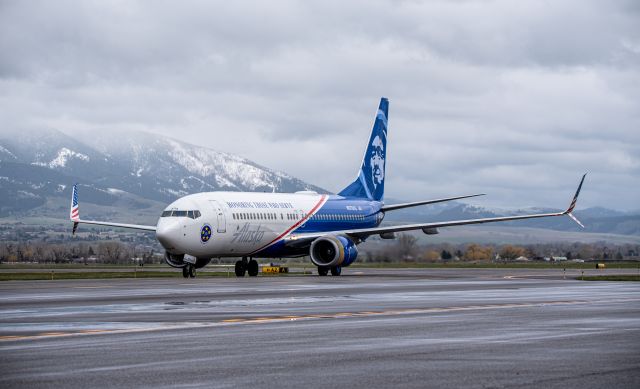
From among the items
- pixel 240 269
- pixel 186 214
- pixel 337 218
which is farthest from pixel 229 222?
pixel 337 218

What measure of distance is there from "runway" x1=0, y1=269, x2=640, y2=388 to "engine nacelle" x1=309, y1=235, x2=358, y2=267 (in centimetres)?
2481

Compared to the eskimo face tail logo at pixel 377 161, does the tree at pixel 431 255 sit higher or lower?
lower

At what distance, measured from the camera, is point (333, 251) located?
57656 mm

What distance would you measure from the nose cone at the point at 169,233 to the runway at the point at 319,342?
2065cm

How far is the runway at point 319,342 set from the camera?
13.9 meters

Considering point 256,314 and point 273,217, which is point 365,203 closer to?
point 273,217

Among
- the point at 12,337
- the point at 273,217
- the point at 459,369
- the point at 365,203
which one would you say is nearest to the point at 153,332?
the point at 12,337

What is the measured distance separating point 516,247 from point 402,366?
10499 centimetres

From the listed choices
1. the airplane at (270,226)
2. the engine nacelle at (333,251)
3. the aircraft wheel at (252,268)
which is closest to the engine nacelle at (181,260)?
the airplane at (270,226)

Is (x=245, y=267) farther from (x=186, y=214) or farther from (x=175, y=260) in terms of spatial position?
(x=186, y=214)

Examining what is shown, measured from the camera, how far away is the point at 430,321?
22844 mm

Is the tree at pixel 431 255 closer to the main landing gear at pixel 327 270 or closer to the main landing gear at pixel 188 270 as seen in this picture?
the main landing gear at pixel 327 270

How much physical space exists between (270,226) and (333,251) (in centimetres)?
377

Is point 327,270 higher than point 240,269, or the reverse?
point 240,269
